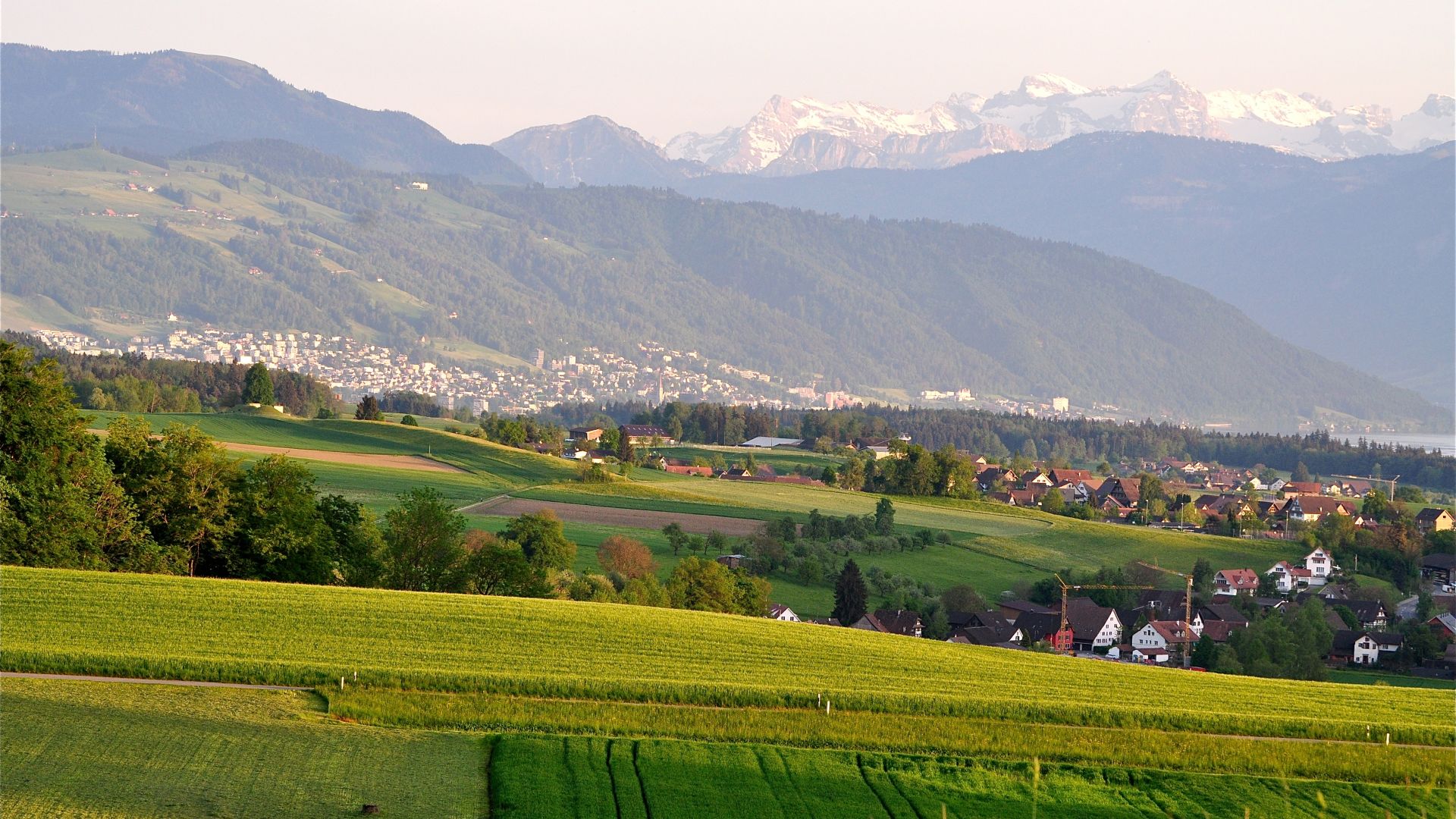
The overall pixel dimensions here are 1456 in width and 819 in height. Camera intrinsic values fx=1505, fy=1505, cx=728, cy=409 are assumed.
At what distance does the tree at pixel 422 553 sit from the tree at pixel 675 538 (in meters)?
24.2

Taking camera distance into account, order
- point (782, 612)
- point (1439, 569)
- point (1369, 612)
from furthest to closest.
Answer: point (1439, 569), point (1369, 612), point (782, 612)

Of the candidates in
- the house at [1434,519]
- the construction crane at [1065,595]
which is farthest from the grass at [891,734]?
the house at [1434,519]

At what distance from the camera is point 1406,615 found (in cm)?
7631

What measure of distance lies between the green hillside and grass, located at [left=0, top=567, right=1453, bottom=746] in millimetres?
99

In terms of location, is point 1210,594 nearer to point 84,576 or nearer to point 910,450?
point 910,450

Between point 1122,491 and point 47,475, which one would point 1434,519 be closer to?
point 1122,491

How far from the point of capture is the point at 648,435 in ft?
515

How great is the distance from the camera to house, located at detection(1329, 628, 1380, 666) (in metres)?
66.1

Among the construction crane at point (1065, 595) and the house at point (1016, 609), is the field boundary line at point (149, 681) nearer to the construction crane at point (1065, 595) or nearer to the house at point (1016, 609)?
the construction crane at point (1065, 595)

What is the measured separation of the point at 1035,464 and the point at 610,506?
94.9 m

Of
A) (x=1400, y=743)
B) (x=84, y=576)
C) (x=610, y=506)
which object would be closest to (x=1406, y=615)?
(x=610, y=506)

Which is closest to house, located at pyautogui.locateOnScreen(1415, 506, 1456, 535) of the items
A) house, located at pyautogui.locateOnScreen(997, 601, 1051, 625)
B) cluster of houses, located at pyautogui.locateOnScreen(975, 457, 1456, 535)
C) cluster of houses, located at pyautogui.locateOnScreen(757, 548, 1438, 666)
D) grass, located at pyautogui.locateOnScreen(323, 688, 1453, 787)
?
cluster of houses, located at pyautogui.locateOnScreen(975, 457, 1456, 535)

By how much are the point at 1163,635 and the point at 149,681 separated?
50716 millimetres

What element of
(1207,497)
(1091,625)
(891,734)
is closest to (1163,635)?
(1091,625)
